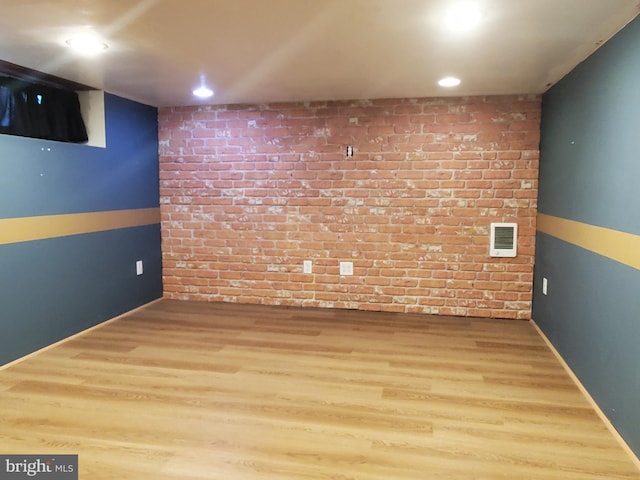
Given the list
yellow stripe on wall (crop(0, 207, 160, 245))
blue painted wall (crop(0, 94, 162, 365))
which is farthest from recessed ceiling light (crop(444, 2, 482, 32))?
yellow stripe on wall (crop(0, 207, 160, 245))

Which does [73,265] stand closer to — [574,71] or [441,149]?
[441,149]

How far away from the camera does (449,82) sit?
137 inches

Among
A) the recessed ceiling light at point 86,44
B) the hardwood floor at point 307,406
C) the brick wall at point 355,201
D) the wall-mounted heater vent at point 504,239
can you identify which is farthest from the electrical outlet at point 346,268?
the recessed ceiling light at point 86,44

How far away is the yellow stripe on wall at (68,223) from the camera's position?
3025 mm

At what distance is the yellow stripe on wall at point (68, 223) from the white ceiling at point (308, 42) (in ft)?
3.35

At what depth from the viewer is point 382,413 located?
2.39 metres

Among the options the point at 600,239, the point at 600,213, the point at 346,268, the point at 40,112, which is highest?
the point at 40,112

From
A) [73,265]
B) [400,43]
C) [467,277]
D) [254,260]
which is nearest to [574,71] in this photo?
[400,43]

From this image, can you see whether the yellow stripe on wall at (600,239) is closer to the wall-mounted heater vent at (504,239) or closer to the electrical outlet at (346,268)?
the wall-mounted heater vent at (504,239)

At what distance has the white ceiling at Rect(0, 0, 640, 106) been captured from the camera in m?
2.05

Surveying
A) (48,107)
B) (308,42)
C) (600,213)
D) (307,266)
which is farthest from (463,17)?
(48,107)

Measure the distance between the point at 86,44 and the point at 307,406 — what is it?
2.32 m

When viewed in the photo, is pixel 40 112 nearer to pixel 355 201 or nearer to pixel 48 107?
pixel 48 107

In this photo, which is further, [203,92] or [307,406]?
[203,92]
